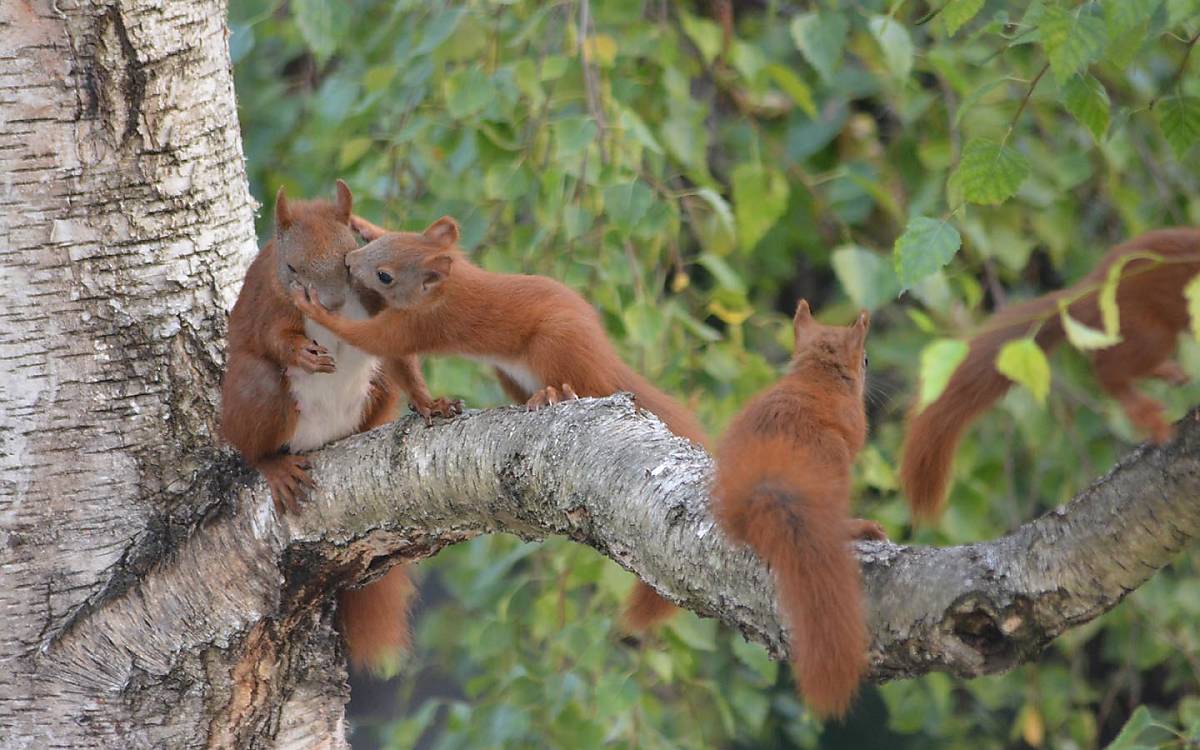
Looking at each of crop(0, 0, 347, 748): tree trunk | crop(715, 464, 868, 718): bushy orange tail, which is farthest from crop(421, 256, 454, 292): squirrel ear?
crop(715, 464, 868, 718): bushy orange tail

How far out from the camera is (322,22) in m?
2.28

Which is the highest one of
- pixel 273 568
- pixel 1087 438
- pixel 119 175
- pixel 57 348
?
pixel 119 175

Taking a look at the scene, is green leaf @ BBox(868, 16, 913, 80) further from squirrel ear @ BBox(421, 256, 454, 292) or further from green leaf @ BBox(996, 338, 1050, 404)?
green leaf @ BBox(996, 338, 1050, 404)

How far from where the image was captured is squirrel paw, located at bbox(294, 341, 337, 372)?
5.65 feet

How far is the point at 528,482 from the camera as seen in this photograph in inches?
56.2

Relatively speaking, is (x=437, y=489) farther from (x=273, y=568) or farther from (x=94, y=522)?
(x=94, y=522)

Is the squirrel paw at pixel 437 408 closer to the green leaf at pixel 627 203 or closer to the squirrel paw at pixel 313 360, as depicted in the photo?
the squirrel paw at pixel 313 360

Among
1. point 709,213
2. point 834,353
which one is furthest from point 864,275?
point 834,353

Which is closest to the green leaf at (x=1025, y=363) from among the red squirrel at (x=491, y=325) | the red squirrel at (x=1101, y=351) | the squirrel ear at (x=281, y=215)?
the red squirrel at (x=1101, y=351)

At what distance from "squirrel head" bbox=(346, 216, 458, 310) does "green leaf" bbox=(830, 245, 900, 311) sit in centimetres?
74

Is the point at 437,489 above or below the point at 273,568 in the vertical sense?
above

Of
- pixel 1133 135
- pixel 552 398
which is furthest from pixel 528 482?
pixel 1133 135

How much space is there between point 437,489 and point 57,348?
487 mm

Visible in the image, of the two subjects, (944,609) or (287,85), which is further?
(287,85)
